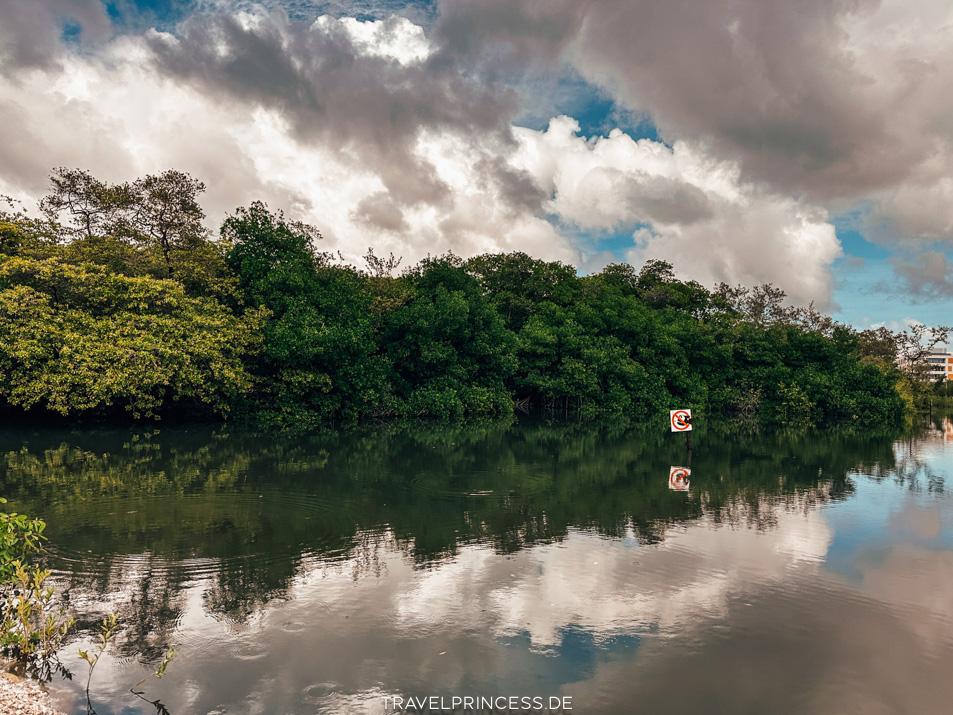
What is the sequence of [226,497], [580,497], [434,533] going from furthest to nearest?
[580,497] < [226,497] < [434,533]

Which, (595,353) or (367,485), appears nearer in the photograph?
(367,485)

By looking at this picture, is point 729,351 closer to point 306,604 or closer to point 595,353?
point 595,353

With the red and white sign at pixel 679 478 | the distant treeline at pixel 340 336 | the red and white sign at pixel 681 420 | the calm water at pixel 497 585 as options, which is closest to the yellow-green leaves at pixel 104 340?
the distant treeline at pixel 340 336

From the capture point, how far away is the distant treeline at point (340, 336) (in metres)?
26.0

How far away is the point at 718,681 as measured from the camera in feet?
22.4

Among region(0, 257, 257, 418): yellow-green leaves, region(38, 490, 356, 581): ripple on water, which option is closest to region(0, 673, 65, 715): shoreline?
region(38, 490, 356, 581): ripple on water

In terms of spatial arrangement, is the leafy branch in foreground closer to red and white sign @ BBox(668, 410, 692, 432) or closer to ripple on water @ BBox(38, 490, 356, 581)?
ripple on water @ BBox(38, 490, 356, 581)

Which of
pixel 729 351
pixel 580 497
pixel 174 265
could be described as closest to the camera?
pixel 580 497

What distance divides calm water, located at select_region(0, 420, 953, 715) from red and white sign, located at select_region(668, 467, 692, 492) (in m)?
0.15

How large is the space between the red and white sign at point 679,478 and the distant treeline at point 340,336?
18918 mm

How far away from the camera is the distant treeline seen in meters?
26.0

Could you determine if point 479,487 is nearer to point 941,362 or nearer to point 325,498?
point 325,498

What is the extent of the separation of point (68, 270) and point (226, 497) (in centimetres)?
1727

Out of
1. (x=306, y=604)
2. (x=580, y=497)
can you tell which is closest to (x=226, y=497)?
(x=306, y=604)
